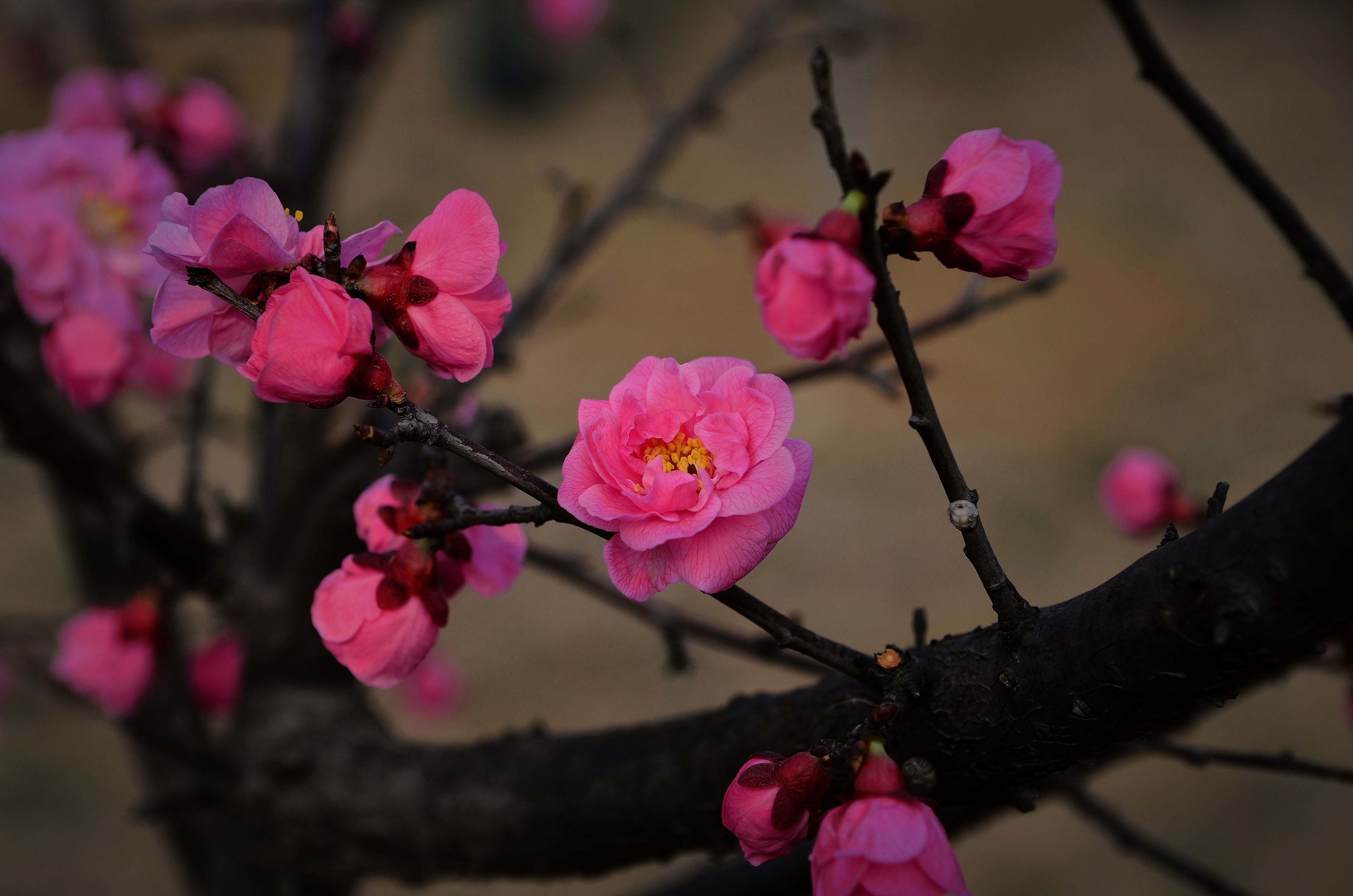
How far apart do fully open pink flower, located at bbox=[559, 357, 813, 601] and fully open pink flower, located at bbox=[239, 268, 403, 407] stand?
11 centimetres

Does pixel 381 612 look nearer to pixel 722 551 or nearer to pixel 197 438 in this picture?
pixel 722 551

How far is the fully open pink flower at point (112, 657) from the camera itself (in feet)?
3.11

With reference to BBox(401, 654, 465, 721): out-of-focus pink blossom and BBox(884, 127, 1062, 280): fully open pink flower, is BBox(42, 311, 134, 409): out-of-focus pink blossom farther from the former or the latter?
BBox(401, 654, 465, 721): out-of-focus pink blossom

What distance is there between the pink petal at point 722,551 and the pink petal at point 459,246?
16 centimetres

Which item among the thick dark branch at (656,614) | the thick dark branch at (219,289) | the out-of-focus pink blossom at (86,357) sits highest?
the thick dark branch at (219,289)

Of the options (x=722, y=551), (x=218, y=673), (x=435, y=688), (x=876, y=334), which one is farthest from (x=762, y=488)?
(x=876, y=334)

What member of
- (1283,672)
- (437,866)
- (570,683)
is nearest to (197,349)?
(437,866)

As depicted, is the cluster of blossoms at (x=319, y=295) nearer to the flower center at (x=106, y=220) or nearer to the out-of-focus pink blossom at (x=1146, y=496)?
the flower center at (x=106, y=220)

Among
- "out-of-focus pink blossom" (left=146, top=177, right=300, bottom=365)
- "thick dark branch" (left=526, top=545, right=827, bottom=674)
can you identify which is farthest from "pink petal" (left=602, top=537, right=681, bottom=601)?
"thick dark branch" (left=526, top=545, right=827, bottom=674)

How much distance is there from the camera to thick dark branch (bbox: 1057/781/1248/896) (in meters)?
0.85

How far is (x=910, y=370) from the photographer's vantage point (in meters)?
0.39

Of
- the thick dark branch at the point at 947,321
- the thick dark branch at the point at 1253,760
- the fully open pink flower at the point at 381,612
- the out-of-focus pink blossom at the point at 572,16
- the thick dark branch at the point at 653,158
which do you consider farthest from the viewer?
the out-of-focus pink blossom at the point at 572,16

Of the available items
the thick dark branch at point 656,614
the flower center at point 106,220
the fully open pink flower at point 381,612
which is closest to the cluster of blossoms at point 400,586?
the fully open pink flower at point 381,612

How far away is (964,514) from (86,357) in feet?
2.47
